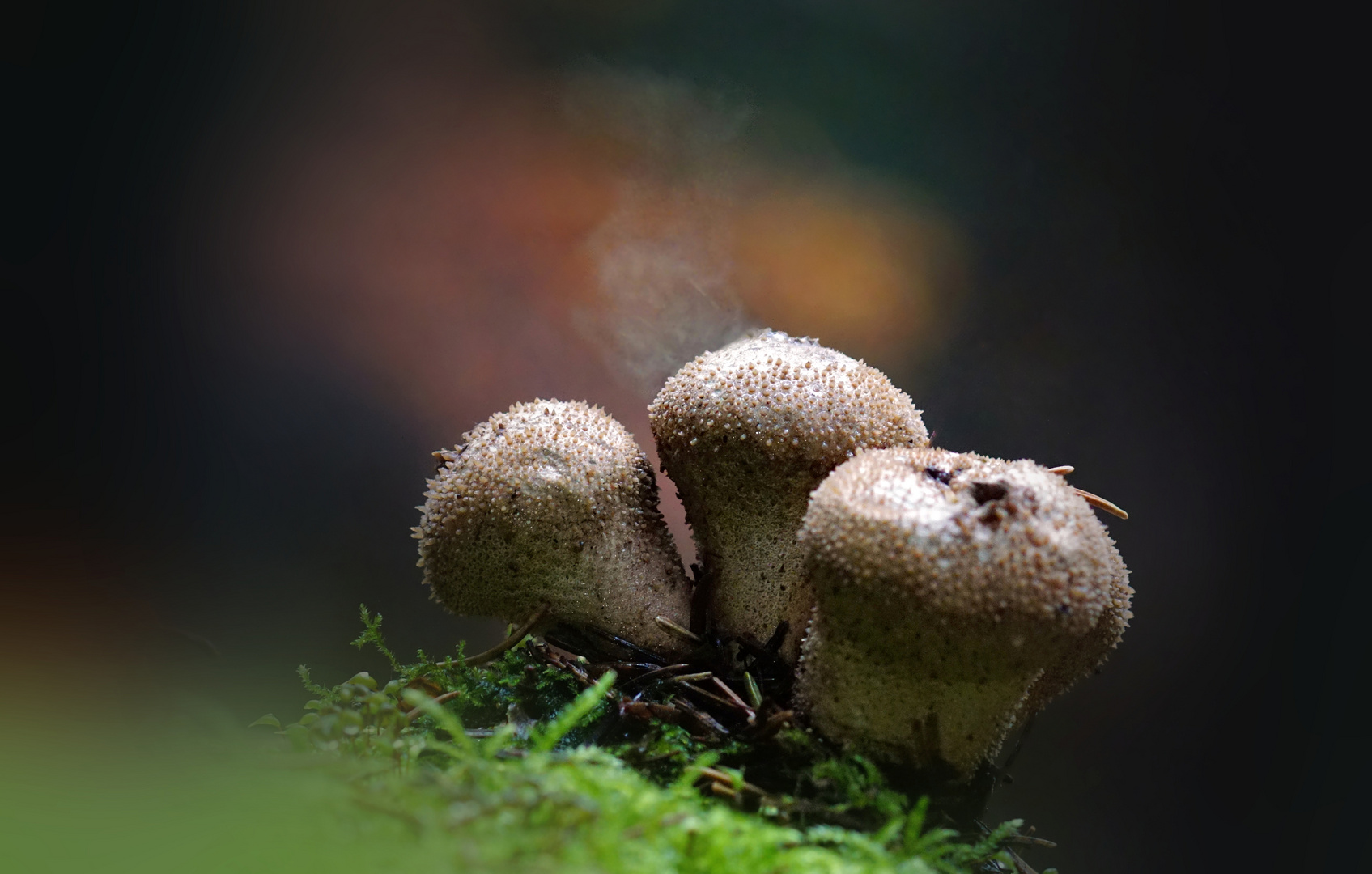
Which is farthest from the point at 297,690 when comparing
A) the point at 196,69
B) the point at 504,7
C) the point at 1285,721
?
the point at 1285,721

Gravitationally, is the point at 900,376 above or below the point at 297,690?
above

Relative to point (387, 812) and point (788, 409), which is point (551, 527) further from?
point (387, 812)

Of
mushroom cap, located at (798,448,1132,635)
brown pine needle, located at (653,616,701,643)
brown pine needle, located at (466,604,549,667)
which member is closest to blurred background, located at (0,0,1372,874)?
brown pine needle, located at (466,604,549,667)

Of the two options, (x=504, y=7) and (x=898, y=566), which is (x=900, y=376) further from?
(x=504, y=7)

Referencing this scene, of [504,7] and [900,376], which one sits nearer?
[504,7]

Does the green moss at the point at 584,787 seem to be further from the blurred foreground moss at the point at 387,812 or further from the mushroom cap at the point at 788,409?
the mushroom cap at the point at 788,409

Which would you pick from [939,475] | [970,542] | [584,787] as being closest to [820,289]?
[939,475]

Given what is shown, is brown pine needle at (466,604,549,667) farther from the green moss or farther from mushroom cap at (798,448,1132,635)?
mushroom cap at (798,448,1132,635)
